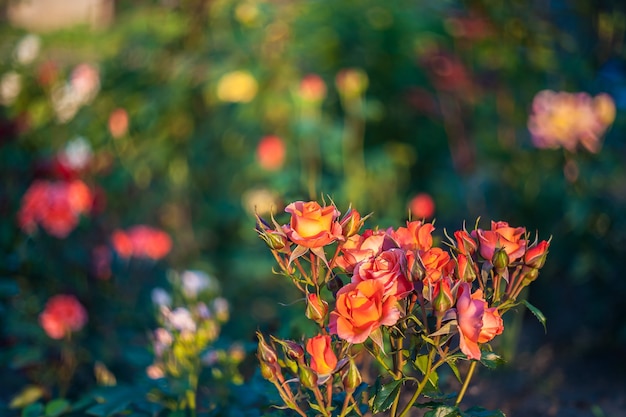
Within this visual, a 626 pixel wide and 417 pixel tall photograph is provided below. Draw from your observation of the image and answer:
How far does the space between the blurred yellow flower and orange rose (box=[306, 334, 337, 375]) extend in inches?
85.9

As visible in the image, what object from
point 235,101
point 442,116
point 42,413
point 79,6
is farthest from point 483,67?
point 79,6

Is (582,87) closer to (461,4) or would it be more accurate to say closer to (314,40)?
(461,4)

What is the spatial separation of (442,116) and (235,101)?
3.34 ft

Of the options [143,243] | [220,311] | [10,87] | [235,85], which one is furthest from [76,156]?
[220,311]

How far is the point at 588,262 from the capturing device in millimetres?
2385

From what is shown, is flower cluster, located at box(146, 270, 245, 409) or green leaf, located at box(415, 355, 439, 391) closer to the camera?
green leaf, located at box(415, 355, 439, 391)

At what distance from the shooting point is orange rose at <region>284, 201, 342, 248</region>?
1.01 metres

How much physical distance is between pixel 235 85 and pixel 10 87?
860mm

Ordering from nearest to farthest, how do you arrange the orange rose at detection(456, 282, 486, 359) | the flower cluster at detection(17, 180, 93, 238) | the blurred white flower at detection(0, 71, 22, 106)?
the orange rose at detection(456, 282, 486, 359) → the flower cluster at detection(17, 180, 93, 238) → the blurred white flower at detection(0, 71, 22, 106)

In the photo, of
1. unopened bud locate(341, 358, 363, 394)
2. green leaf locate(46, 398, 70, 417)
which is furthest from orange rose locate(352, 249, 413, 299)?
green leaf locate(46, 398, 70, 417)

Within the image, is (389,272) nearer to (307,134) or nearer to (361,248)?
(361,248)

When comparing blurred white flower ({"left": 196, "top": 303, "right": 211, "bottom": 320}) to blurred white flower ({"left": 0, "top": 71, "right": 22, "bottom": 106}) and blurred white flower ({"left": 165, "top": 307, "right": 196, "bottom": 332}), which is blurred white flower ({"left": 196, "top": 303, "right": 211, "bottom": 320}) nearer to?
blurred white flower ({"left": 165, "top": 307, "right": 196, "bottom": 332})

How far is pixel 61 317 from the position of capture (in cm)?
212

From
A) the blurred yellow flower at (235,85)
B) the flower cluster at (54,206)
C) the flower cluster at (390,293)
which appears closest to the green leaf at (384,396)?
the flower cluster at (390,293)
